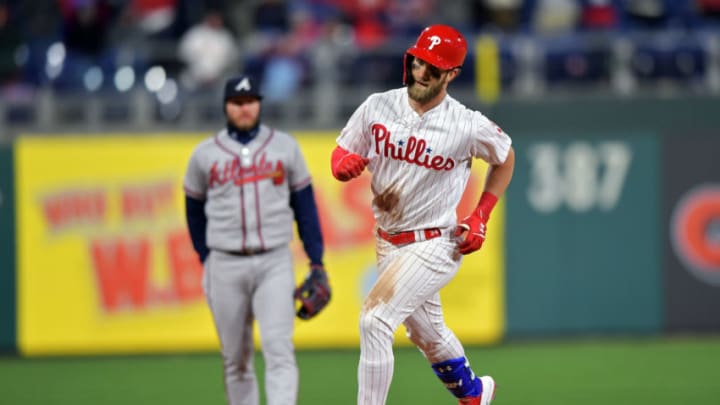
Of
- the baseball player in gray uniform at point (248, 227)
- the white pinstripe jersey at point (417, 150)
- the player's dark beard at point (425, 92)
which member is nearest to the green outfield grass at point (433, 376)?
the baseball player in gray uniform at point (248, 227)

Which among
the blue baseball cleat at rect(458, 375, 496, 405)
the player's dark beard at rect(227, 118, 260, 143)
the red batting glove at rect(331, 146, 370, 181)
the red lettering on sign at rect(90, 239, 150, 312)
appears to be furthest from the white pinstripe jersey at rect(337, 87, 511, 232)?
the red lettering on sign at rect(90, 239, 150, 312)

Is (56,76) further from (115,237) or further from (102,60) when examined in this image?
(115,237)

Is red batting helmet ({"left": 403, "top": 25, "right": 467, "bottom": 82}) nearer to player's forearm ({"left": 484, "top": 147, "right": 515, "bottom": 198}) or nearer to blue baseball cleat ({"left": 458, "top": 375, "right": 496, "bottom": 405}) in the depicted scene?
player's forearm ({"left": 484, "top": 147, "right": 515, "bottom": 198})

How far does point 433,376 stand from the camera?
9578 millimetres

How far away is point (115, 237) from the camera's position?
36.0 feet

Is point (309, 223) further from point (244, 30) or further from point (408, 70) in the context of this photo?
point (244, 30)

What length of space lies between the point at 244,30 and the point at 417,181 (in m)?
7.85

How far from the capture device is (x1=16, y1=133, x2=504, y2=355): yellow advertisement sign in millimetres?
10953

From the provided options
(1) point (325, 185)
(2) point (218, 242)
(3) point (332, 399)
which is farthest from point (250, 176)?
(1) point (325, 185)

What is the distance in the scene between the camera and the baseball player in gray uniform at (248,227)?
6.66 m

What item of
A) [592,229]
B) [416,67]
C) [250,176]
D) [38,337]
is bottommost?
[38,337]

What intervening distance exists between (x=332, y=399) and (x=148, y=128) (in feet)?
13.2

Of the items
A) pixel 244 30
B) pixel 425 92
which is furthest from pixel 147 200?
pixel 425 92

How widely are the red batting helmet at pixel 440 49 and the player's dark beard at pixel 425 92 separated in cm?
12
